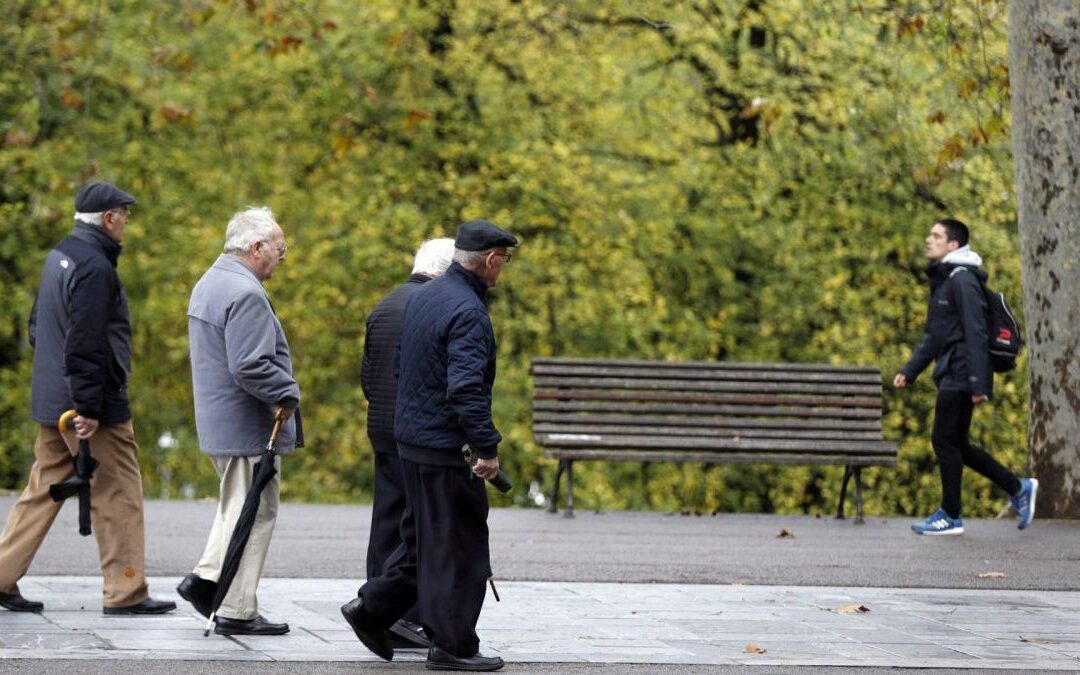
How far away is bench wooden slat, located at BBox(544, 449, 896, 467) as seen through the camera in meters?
13.2

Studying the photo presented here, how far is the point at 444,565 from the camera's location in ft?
22.6

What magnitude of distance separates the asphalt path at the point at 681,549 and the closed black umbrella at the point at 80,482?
1567mm

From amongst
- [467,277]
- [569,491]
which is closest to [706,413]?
[569,491]

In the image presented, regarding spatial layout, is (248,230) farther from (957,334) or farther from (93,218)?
(957,334)

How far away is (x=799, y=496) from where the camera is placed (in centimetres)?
2008

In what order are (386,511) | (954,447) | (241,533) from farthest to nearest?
(954,447) < (386,511) < (241,533)

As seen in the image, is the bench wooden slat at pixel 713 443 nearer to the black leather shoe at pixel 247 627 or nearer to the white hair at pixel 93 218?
the white hair at pixel 93 218

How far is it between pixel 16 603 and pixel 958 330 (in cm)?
660

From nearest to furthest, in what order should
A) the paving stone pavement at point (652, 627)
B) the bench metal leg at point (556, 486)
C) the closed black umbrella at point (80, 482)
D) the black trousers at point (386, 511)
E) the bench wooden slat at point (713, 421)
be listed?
the paving stone pavement at point (652, 627), the black trousers at point (386, 511), the closed black umbrella at point (80, 482), the bench metal leg at point (556, 486), the bench wooden slat at point (713, 421)

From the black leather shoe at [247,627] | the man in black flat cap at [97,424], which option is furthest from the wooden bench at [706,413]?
the black leather shoe at [247,627]

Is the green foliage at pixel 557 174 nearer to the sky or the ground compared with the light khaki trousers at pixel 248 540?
nearer to the sky

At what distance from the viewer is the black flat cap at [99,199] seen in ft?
26.8

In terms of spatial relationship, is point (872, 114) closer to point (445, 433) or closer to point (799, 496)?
point (799, 496)

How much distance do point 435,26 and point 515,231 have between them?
2.94 meters
